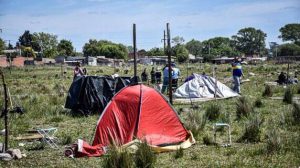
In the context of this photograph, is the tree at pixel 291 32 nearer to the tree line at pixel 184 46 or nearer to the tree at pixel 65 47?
the tree line at pixel 184 46

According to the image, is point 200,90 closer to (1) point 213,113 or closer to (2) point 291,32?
(1) point 213,113

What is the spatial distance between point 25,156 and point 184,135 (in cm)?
367

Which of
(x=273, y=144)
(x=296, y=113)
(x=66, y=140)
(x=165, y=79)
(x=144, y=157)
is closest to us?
(x=144, y=157)

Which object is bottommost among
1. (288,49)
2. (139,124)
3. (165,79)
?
(139,124)

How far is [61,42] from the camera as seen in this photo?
14362 cm

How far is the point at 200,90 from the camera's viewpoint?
66.7ft

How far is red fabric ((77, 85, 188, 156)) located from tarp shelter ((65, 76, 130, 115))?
5416 mm

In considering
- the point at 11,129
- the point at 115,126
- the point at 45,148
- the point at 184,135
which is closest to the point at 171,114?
the point at 184,135

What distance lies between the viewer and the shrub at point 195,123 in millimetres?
11234

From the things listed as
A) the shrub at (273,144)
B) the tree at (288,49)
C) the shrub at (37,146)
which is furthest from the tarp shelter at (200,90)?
the tree at (288,49)

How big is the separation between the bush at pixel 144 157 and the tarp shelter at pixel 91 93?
26.1 feet

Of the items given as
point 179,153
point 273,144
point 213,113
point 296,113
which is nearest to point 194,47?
point 213,113

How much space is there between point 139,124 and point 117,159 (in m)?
2.48

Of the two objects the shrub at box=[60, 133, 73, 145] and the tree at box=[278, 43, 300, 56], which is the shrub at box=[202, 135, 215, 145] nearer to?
the shrub at box=[60, 133, 73, 145]
